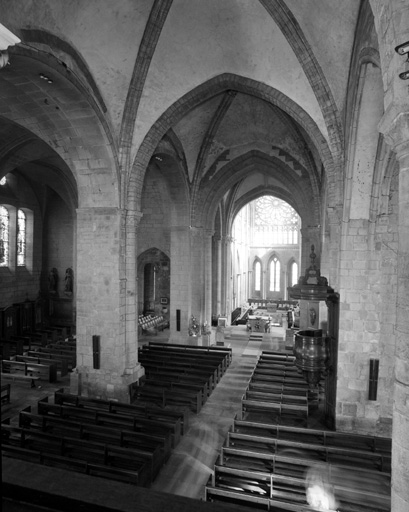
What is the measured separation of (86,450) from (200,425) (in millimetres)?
3530

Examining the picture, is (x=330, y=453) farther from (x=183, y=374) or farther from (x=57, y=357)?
(x=57, y=357)

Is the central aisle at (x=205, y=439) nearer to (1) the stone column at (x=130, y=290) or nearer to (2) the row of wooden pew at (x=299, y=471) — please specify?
(2) the row of wooden pew at (x=299, y=471)

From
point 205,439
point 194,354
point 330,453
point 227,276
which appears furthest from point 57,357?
point 227,276

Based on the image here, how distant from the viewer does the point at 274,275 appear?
138 ft

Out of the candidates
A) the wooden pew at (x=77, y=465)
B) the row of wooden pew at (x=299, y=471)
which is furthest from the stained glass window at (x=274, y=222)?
the wooden pew at (x=77, y=465)

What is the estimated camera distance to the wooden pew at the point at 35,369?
42.9ft

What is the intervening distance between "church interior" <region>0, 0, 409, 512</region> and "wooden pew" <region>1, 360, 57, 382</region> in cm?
7

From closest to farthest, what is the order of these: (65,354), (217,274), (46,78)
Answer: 1. (46,78)
2. (65,354)
3. (217,274)

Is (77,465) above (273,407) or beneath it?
above

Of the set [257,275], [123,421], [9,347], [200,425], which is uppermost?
[257,275]

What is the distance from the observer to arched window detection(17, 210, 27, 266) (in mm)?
21766

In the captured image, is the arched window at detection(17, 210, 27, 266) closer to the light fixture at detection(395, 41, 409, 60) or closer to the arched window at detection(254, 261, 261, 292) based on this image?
the light fixture at detection(395, 41, 409, 60)

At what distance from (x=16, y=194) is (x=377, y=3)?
20856mm

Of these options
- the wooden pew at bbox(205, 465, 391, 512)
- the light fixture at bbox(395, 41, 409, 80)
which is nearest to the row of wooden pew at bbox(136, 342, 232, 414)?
the wooden pew at bbox(205, 465, 391, 512)
